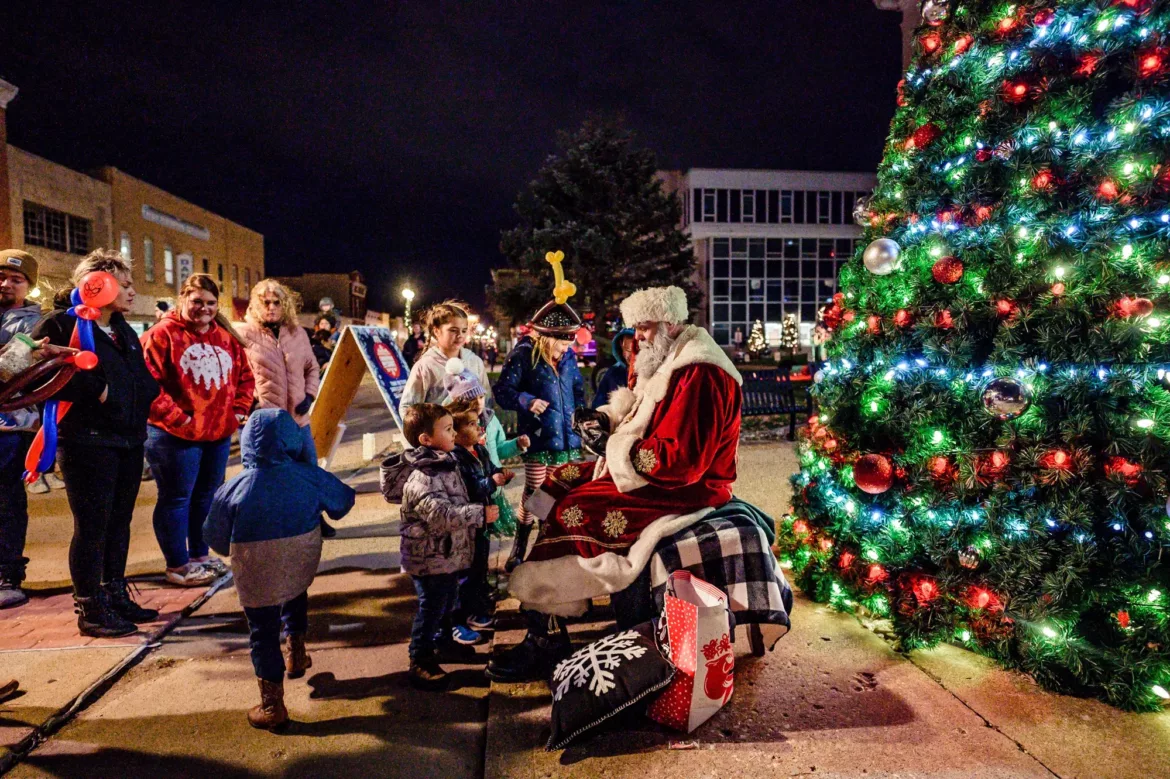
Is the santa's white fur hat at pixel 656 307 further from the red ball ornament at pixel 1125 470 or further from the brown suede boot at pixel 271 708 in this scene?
the brown suede boot at pixel 271 708

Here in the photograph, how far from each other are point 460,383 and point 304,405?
1877mm

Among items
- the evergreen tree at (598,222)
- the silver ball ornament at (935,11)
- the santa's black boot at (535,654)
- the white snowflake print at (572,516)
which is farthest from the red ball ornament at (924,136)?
the evergreen tree at (598,222)

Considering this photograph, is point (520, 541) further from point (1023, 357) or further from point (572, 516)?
point (1023, 357)

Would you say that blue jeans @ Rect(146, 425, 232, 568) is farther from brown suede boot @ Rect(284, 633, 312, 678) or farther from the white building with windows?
the white building with windows

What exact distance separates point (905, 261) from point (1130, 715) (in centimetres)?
240

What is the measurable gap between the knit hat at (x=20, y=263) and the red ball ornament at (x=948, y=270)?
547cm

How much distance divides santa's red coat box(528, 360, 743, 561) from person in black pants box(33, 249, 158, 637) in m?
2.59

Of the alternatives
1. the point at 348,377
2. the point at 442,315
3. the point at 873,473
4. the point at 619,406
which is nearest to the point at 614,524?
the point at 619,406

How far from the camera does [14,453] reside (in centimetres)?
457

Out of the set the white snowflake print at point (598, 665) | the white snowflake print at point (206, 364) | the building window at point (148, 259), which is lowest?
the white snowflake print at point (598, 665)

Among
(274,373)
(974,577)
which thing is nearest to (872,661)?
(974,577)

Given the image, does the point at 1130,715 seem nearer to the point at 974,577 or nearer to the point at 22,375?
the point at 974,577

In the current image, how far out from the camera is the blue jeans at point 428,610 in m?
3.46

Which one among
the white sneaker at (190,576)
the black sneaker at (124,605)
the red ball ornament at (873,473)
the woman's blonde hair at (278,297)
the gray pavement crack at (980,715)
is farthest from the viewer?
the woman's blonde hair at (278,297)
